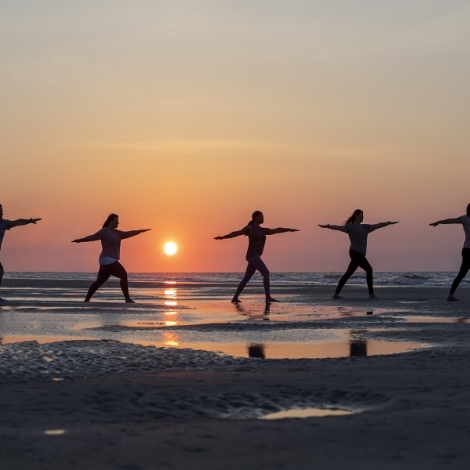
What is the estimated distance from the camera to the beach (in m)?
4.18

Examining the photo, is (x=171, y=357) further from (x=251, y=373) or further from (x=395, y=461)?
(x=395, y=461)

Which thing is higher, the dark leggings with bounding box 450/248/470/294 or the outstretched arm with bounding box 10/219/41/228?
the outstretched arm with bounding box 10/219/41/228

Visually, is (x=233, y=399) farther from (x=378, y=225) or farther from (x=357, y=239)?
(x=378, y=225)

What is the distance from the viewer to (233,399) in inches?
230

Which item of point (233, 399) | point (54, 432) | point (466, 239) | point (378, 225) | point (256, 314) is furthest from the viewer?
point (378, 225)

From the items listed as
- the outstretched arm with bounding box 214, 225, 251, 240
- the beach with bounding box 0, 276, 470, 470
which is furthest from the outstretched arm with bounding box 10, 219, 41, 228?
the beach with bounding box 0, 276, 470, 470

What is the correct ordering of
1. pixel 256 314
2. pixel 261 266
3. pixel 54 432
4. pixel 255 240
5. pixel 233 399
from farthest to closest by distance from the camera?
pixel 255 240, pixel 261 266, pixel 256 314, pixel 233 399, pixel 54 432

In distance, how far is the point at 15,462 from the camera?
4.02 m

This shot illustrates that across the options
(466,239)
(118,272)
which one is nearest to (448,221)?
(466,239)

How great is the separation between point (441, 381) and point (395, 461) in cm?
268

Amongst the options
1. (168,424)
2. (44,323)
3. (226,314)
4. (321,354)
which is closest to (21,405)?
(168,424)

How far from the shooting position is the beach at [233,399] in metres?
4.18

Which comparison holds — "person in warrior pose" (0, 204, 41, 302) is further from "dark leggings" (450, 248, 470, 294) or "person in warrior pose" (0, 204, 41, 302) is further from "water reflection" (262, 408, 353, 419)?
"water reflection" (262, 408, 353, 419)

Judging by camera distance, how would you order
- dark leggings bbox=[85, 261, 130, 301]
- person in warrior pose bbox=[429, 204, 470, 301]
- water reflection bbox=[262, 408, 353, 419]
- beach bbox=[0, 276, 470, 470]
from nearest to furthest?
1. beach bbox=[0, 276, 470, 470]
2. water reflection bbox=[262, 408, 353, 419]
3. person in warrior pose bbox=[429, 204, 470, 301]
4. dark leggings bbox=[85, 261, 130, 301]
